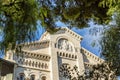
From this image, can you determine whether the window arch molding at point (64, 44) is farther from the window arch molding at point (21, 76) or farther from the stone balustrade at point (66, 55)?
the window arch molding at point (21, 76)


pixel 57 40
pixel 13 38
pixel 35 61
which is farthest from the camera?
pixel 57 40

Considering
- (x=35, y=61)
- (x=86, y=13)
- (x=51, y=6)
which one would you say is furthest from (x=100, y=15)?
(x=35, y=61)

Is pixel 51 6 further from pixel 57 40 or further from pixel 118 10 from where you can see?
pixel 57 40

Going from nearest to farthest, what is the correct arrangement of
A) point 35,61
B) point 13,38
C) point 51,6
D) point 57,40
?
point 13,38 → point 51,6 → point 35,61 → point 57,40

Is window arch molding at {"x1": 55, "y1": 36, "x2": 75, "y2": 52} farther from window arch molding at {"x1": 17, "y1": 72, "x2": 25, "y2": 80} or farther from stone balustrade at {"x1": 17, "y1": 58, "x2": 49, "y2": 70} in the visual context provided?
window arch molding at {"x1": 17, "y1": 72, "x2": 25, "y2": 80}

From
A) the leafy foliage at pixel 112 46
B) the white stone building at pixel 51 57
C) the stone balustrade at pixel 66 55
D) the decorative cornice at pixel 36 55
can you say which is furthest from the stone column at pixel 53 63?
the leafy foliage at pixel 112 46

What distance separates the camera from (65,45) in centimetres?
3306

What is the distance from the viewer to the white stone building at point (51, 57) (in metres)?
28.3

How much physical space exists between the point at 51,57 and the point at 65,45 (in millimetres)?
3014

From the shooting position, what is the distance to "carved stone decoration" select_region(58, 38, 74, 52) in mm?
32719

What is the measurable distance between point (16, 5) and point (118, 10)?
2.24 m

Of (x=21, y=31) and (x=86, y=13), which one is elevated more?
(x=86, y=13)

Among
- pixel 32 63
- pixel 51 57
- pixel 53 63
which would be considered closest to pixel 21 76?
pixel 32 63

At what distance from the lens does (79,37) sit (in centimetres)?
3469
